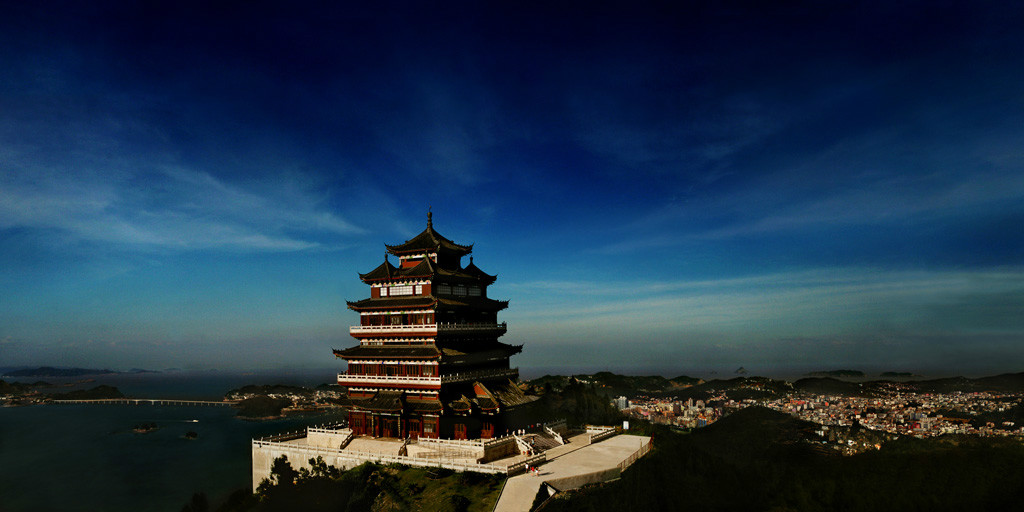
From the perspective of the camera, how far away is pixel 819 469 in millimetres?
32344

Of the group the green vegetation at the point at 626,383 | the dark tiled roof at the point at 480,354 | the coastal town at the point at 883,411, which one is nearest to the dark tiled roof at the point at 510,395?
the dark tiled roof at the point at 480,354

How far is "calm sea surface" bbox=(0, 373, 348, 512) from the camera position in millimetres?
59500

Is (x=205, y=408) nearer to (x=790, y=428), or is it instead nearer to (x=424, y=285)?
(x=424, y=285)

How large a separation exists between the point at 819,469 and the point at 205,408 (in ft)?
570

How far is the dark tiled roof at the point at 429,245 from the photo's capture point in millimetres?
48719

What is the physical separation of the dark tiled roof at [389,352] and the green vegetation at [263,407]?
100m

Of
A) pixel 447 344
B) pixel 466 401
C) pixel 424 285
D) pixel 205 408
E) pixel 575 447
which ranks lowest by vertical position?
pixel 205 408

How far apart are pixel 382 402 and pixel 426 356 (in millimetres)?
5692

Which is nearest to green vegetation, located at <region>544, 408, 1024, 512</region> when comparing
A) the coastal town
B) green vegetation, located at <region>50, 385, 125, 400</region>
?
the coastal town

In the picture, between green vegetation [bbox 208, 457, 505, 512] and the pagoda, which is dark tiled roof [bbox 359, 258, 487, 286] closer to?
the pagoda

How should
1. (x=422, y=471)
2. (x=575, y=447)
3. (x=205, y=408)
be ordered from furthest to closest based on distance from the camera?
(x=205, y=408), (x=575, y=447), (x=422, y=471)

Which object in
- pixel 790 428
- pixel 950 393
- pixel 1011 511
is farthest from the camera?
pixel 950 393

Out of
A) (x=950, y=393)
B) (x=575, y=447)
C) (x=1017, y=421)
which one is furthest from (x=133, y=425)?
(x=950, y=393)

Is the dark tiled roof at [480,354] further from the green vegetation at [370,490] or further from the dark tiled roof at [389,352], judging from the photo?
the green vegetation at [370,490]
